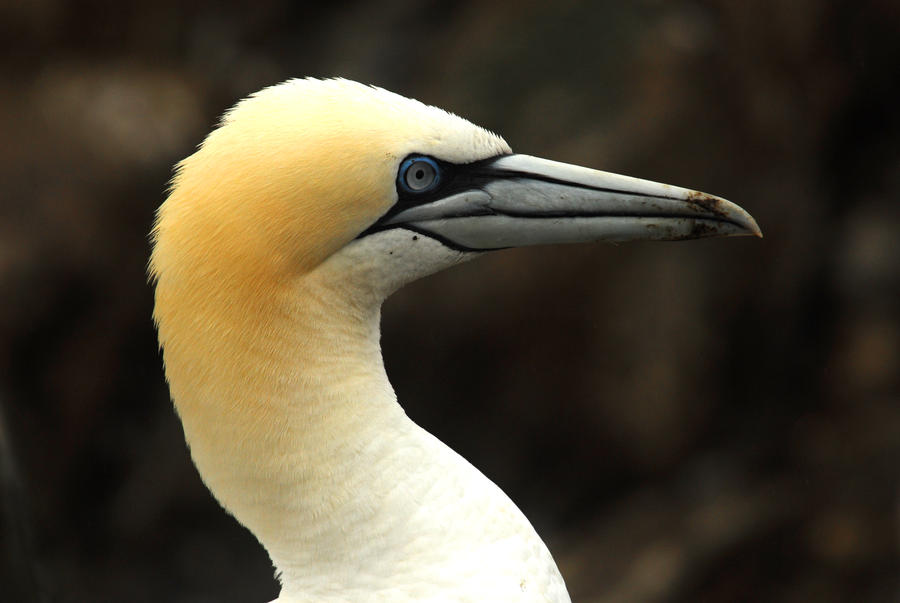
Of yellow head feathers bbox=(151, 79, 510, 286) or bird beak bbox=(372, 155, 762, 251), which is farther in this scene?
bird beak bbox=(372, 155, 762, 251)

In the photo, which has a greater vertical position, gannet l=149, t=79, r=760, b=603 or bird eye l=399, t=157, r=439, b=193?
bird eye l=399, t=157, r=439, b=193

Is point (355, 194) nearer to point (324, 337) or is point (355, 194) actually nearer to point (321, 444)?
point (324, 337)

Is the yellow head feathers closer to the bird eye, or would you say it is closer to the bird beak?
the bird eye

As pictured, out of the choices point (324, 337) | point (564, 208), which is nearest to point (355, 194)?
point (324, 337)

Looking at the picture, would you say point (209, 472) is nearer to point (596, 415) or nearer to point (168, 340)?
point (168, 340)

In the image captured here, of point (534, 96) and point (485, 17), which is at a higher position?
point (485, 17)

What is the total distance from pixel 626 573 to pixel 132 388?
290cm

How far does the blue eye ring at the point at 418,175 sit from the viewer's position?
231 centimetres

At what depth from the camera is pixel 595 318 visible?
235 inches

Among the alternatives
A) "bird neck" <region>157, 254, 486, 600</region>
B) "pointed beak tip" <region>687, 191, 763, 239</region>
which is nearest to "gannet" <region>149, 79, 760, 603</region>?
"bird neck" <region>157, 254, 486, 600</region>

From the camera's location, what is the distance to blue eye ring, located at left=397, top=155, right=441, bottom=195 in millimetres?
2309

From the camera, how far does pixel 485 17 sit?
6.23 m

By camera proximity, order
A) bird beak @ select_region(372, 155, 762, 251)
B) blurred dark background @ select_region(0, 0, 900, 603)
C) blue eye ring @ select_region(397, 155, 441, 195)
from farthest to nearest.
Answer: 1. blurred dark background @ select_region(0, 0, 900, 603)
2. bird beak @ select_region(372, 155, 762, 251)
3. blue eye ring @ select_region(397, 155, 441, 195)

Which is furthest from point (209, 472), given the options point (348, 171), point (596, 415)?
point (596, 415)
